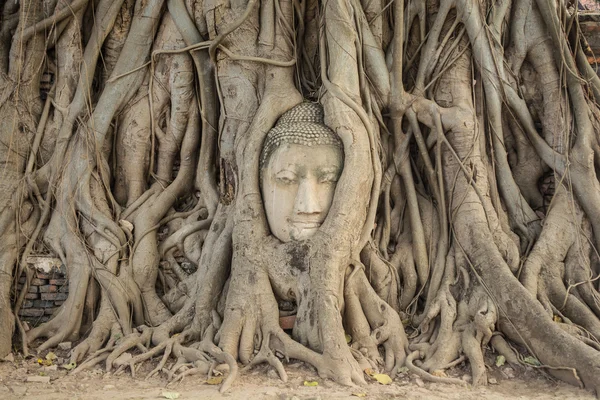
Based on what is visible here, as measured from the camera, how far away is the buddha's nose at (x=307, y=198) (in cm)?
395

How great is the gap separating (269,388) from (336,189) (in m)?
1.32

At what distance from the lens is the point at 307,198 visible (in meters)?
3.96

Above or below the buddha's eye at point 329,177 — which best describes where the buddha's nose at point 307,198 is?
below

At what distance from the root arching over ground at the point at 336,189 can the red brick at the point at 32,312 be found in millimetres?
79

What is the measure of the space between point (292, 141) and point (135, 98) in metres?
1.64

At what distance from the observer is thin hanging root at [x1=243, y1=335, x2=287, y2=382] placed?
11.7 feet

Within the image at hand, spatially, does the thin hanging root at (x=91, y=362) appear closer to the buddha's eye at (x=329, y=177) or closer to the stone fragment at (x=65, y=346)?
the stone fragment at (x=65, y=346)

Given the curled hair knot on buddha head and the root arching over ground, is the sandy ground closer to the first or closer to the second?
the root arching over ground

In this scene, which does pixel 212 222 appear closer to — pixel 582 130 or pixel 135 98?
pixel 135 98

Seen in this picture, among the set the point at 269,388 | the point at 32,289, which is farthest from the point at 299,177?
the point at 32,289

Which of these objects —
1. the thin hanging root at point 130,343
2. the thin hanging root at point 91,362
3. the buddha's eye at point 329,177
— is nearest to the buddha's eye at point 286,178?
the buddha's eye at point 329,177

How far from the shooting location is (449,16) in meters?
4.79

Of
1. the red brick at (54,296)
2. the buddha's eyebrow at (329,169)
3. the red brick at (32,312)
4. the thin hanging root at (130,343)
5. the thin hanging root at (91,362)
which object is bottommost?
the thin hanging root at (91,362)

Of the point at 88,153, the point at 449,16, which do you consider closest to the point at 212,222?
the point at 88,153
